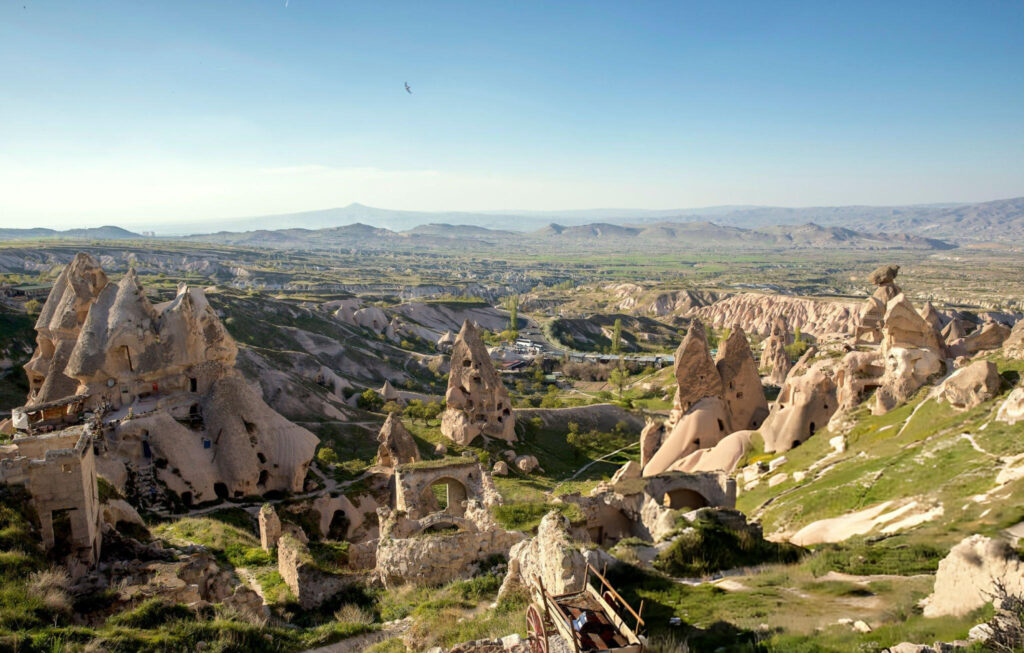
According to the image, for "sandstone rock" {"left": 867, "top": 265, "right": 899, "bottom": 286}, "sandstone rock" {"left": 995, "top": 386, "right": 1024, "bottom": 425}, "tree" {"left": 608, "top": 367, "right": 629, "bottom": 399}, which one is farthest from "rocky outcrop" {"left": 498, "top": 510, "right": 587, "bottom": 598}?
"tree" {"left": 608, "top": 367, "right": 629, "bottom": 399}

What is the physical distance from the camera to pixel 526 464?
126 feet

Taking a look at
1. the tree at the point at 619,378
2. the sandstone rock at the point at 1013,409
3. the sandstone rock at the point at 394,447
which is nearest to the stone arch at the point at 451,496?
the sandstone rock at the point at 394,447

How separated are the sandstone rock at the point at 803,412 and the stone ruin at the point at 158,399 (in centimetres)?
2083

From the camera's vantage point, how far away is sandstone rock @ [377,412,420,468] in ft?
106

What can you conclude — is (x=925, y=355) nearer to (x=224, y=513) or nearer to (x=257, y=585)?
(x=257, y=585)

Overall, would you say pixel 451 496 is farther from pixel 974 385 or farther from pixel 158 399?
pixel 974 385

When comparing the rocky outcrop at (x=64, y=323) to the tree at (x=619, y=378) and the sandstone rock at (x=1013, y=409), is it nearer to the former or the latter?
the sandstone rock at (x=1013, y=409)

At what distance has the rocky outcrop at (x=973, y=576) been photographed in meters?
8.64

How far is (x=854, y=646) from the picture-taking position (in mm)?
8281

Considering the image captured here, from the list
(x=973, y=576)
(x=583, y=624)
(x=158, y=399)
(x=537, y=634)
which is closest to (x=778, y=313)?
(x=158, y=399)

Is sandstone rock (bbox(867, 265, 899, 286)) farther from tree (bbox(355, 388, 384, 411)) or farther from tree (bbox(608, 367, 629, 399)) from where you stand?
tree (bbox(355, 388, 384, 411))

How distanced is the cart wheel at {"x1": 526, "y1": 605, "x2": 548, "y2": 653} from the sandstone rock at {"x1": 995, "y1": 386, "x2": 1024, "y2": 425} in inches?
632

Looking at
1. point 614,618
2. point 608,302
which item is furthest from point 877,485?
point 608,302

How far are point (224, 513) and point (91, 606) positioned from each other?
12.0 meters
